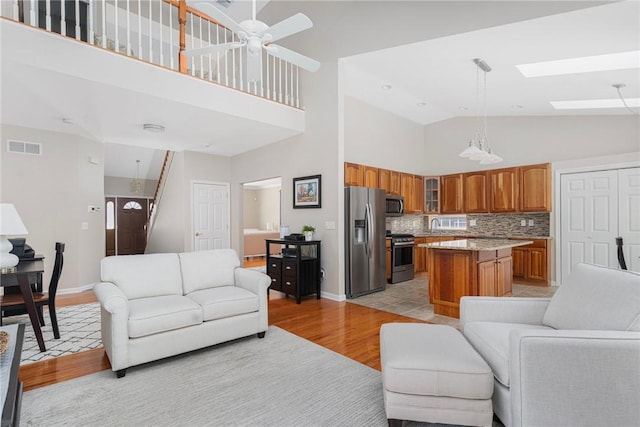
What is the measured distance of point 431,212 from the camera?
24.6 ft

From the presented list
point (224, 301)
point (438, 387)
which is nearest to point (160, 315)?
point (224, 301)

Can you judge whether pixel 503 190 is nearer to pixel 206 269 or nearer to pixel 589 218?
pixel 589 218

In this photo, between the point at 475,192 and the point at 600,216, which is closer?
the point at 600,216

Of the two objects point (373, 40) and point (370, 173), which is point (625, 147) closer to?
point (370, 173)

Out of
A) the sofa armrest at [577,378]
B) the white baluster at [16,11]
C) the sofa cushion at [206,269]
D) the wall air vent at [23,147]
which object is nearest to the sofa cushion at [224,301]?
the sofa cushion at [206,269]

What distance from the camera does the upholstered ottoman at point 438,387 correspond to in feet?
Result: 5.51

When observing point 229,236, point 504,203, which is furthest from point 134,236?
point 504,203

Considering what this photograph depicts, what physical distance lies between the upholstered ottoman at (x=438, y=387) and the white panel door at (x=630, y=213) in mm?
5058

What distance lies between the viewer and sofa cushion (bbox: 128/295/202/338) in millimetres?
2496

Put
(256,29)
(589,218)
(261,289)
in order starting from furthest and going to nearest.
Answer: (589,218)
(261,289)
(256,29)

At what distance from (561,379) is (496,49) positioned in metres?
3.41

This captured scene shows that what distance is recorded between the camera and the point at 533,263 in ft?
19.2

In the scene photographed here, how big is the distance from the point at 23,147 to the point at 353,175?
5.24 m

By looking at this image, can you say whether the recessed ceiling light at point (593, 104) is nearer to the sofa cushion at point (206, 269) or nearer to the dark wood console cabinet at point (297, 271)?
the dark wood console cabinet at point (297, 271)
